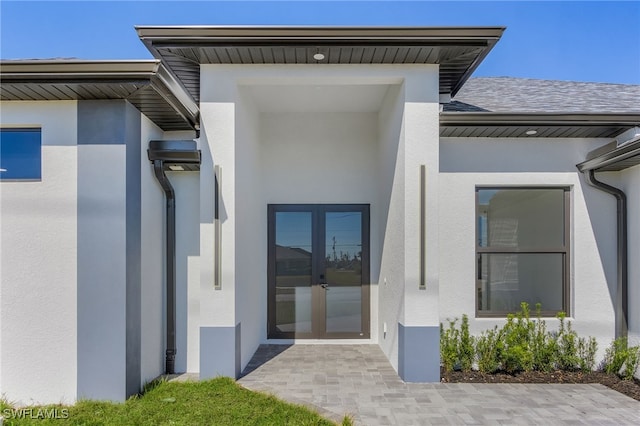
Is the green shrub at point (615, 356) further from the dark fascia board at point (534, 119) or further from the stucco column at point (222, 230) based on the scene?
the stucco column at point (222, 230)

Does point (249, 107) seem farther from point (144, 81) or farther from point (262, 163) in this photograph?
point (144, 81)

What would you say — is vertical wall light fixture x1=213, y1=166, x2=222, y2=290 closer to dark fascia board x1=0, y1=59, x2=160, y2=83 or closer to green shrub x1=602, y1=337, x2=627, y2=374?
dark fascia board x1=0, y1=59, x2=160, y2=83

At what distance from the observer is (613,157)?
5027mm

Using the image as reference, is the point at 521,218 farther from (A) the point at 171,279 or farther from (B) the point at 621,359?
(A) the point at 171,279

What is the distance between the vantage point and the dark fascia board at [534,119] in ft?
17.2

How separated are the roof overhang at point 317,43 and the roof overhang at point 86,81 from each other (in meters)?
0.55

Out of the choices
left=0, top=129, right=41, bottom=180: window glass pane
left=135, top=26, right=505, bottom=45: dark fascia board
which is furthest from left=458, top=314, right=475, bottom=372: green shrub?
left=0, top=129, right=41, bottom=180: window glass pane

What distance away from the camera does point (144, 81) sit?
13.4 ft

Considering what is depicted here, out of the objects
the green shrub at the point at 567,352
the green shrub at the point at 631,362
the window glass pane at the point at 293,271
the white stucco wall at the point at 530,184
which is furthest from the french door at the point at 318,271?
the green shrub at the point at 631,362

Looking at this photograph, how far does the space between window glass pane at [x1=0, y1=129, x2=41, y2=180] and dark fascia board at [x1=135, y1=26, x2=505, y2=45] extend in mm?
1818

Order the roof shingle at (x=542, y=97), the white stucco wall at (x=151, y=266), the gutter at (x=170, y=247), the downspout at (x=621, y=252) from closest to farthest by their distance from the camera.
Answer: the white stucco wall at (x=151, y=266) < the gutter at (x=170, y=247) < the downspout at (x=621, y=252) < the roof shingle at (x=542, y=97)

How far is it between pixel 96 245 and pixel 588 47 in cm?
1232

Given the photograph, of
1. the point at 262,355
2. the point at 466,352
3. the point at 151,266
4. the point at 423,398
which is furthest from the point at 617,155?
the point at 151,266

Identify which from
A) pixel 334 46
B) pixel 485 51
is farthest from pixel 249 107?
pixel 485 51
